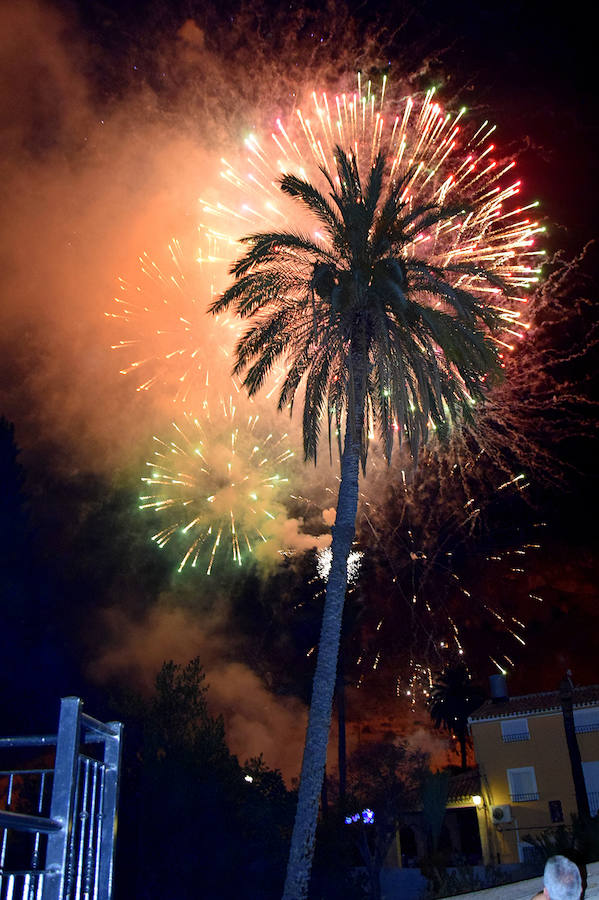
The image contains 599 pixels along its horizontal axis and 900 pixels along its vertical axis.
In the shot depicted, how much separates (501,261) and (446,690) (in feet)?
162

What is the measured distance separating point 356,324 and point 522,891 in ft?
46.6

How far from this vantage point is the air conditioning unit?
117 feet

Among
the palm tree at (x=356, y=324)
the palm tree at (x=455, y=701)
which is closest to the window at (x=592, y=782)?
the palm tree at (x=356, y=324)

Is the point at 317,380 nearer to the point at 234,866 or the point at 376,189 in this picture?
the point at 376,189

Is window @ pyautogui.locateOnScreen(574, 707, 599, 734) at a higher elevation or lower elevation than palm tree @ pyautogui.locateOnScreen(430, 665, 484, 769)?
lower

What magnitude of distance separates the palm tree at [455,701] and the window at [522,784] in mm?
23505

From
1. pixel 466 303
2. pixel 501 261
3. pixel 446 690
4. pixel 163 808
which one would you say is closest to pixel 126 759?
pixel 163 808

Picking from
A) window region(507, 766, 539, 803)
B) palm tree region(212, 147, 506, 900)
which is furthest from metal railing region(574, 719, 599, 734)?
palm tree region(212, 147, 506, 900)

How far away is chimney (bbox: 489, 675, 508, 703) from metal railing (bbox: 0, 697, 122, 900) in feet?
128

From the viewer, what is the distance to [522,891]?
502cm

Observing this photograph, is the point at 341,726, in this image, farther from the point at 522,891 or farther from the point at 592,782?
the point at 522,891

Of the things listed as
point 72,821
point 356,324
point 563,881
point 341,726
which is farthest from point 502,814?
point 72,821

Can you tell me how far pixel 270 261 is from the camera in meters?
18.1

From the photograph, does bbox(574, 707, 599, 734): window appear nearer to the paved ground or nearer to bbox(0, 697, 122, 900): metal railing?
the paved ground
